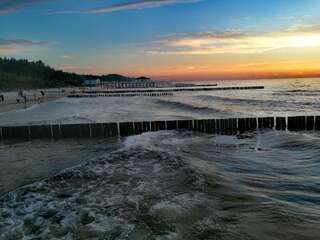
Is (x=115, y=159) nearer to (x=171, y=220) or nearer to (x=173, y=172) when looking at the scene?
(x=173, y=172)

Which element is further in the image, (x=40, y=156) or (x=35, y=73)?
(x=35, y=73)

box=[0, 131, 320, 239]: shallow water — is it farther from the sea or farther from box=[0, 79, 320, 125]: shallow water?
box=[0, 79, 320, 125]: shallow water

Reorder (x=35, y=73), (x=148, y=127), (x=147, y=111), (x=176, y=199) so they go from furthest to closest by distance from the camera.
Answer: (x=35, y=73) < (x=147, y=111) < (x=148, y=127) < (x=176, y=199)

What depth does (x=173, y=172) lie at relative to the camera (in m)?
12.4

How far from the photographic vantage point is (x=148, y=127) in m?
23.5

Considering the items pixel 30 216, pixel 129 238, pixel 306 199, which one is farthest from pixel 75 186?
pixel 306 199

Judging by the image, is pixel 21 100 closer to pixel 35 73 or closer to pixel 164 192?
pixel 164 192

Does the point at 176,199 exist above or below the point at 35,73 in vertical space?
below

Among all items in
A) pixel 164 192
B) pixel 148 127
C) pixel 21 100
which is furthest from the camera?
pixel 21 100

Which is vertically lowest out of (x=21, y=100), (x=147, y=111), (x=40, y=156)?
(x=147, y=111)

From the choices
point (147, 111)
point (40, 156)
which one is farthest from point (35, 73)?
point (40, 156)

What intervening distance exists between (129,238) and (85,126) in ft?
53.3

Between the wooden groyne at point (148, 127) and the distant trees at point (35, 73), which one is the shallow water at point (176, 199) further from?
the distant trees at point (35, 73)

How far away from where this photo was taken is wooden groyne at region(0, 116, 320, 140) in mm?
22656
